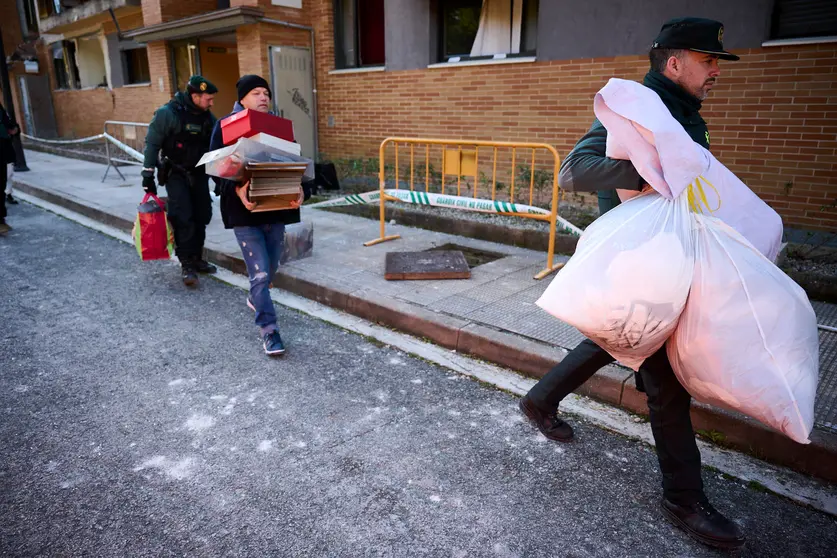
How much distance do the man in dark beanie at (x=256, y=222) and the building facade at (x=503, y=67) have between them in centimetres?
493

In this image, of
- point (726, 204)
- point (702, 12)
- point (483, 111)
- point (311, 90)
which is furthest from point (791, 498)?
point (311, 90)

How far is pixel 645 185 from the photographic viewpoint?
7.08 feet

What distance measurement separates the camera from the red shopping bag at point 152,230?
531cm

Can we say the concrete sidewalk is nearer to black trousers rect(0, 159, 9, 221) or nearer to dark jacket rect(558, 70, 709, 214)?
black trousers rect(0, 159, 9, 221)

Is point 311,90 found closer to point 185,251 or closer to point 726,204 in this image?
point 185,251

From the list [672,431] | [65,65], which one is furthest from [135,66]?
[672,431]

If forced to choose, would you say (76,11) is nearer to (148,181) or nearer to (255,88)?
(148,181)

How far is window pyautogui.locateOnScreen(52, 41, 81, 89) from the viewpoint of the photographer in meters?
20.3

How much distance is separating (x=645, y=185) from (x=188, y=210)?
184 inches

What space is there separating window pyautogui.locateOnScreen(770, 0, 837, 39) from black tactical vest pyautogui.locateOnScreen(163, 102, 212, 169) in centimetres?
595

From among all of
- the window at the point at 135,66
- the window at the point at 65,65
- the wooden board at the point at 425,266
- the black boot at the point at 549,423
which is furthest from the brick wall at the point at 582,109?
the window at the point at 65,65

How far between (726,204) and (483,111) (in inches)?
270

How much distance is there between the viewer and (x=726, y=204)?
2156mm

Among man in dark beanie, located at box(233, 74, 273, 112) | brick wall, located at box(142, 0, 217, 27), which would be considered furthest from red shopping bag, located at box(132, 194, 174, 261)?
brick wall, located at box(142, 0, 217, 27)
